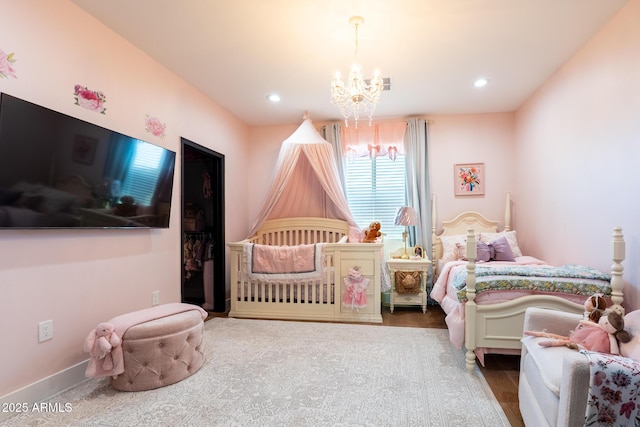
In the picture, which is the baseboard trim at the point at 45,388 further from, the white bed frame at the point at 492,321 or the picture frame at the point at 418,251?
the picture frame at the point at 418,251

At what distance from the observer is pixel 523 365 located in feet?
5.97

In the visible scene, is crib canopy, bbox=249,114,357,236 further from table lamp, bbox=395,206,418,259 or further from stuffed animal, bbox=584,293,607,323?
stuffed animal, bbox=584,293,607,323

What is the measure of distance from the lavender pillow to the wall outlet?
3.95m

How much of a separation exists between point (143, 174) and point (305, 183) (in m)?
2.38

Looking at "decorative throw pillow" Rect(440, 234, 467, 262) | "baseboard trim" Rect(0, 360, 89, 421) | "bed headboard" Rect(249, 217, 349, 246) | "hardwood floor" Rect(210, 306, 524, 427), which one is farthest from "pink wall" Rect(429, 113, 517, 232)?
"baseboard trim" Rect(0, 360, 89, 421)

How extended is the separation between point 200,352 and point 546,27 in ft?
11.9

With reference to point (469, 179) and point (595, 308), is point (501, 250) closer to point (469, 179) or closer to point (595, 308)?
point (469, 179)

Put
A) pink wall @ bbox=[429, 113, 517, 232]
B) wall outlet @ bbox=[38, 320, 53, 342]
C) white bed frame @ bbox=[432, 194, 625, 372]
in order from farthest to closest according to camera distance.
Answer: pink wall @ bbox=[429, 113, 517, 232], white bed frame @ bbox=[432, 194, 625, 372], wall outlet @ bbox=[38, 320, 53, 342]

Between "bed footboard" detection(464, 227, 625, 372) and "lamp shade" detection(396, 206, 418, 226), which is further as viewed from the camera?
"lamp shade" detection(396, 206, 418, 226)

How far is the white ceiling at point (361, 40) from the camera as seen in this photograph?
2.23m

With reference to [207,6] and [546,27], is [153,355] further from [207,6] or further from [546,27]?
[546,27]

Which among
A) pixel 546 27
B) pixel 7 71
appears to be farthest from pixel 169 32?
pixel 546 27

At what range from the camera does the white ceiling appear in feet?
7.31

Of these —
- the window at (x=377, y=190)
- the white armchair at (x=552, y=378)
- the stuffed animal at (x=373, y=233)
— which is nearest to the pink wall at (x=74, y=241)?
the stuffed animal at (x=373, y=233)
